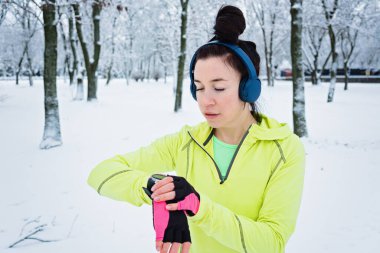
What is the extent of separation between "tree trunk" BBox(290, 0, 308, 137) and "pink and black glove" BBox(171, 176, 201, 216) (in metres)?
8.47

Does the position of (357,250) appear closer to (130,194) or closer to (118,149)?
(130,194)

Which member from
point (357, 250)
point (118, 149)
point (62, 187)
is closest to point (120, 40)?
point (118, 149)

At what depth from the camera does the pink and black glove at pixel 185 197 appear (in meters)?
1.15

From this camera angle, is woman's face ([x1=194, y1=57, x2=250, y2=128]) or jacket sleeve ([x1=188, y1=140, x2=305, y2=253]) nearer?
jacket sleeve ([x1=188, y1=140, x2=305, y2=253])

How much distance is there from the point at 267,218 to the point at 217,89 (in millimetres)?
684

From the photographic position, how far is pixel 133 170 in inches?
61.1

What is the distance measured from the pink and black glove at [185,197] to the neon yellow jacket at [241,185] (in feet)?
0.12

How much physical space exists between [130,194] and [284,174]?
30.4 inches

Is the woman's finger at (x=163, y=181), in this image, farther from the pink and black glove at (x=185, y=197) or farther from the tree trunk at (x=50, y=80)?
the tree trunk at (x=50, y=80)

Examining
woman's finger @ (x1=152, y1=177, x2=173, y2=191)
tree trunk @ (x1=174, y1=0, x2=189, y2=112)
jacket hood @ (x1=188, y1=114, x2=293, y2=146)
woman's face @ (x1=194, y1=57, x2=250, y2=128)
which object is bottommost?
woman's finger @ (x1=152, y1=177, x2=173, y2=191)

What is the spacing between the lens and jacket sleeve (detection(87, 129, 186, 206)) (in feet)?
4.77

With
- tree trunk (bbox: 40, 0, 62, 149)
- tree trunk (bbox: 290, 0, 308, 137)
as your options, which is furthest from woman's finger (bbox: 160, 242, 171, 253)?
tree trunk (bbox: 290, 0, 308, 137)

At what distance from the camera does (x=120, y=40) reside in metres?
37.4

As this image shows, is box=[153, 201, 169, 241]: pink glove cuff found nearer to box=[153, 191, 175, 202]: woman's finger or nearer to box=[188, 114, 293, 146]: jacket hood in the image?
box=[153, 191, 175, 202]: woman's finger
